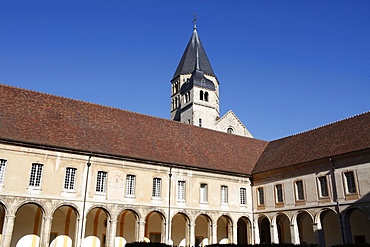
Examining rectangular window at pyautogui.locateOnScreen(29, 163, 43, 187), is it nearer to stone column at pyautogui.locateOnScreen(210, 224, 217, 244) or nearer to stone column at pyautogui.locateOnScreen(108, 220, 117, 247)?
stone column at pyautogui.locateOnScreen(108, 220, 117, 247)

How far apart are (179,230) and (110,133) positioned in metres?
8.91

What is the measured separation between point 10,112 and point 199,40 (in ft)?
122

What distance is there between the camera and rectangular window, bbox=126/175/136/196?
23.9m

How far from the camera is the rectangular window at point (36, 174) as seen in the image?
2086 cm

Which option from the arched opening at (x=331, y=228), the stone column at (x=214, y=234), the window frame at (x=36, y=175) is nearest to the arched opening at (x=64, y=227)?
the window frame at (x=36, y=175)

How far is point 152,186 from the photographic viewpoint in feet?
81.3

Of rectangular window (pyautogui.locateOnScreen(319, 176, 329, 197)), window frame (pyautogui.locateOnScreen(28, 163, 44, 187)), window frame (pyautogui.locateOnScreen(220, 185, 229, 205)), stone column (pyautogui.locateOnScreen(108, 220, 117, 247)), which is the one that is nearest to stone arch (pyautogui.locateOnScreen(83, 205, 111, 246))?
stone column (pyautogui.locateOnScreen(108, 220, 117, 247))

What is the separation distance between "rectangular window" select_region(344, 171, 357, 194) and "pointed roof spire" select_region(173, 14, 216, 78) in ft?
102

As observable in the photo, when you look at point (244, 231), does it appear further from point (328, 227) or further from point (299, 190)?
point (328, 227)

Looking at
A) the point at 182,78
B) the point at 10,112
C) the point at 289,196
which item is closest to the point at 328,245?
the point at 289,196

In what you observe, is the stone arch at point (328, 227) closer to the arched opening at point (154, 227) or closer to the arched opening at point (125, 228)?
the arched opening at point (154, 227)

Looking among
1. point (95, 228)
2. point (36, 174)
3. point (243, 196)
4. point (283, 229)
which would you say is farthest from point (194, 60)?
point (36, 174)

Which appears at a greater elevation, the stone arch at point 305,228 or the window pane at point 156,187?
the window pane at point 156,187

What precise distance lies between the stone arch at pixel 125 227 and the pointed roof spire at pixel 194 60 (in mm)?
29354
